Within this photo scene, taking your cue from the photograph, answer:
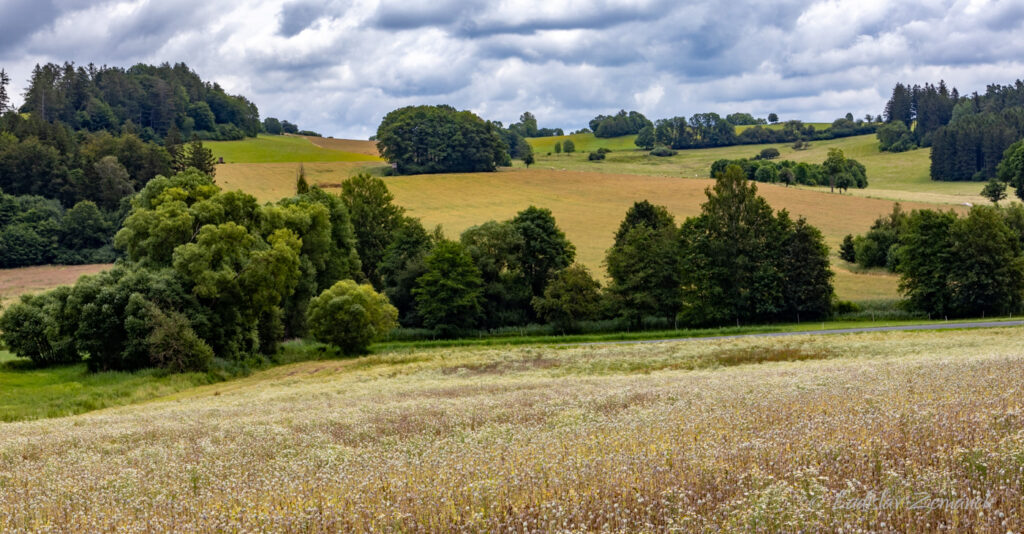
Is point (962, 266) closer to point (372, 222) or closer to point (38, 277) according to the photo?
point (372, 222)

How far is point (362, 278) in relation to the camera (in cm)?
9119

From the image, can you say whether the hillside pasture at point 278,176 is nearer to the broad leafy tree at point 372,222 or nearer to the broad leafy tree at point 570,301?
the broad leafy tree at point 372,222

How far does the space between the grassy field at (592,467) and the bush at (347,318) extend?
46.2m

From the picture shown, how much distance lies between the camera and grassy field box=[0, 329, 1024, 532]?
780 cm

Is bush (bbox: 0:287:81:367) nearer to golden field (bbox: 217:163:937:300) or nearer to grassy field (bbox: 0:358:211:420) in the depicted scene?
grassy field (bbox: 0:358:211:420)

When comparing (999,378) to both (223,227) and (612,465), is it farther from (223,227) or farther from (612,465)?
(223,227)

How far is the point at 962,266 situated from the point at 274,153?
15278 cm

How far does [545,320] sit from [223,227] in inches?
1378

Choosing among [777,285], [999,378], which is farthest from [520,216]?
[999,378]

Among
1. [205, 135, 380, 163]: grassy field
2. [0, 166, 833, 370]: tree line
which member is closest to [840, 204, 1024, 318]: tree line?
[0, 166, 833, 370]: tree line

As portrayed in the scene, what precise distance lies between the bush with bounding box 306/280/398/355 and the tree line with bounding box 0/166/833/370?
14 centimetres

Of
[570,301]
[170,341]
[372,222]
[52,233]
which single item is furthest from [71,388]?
[52,233]

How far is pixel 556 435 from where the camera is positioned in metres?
12.8

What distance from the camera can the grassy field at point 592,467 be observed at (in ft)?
25.6
